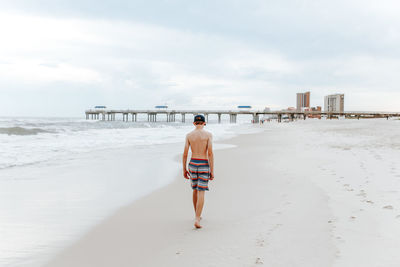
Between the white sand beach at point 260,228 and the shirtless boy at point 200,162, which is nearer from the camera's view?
the white sand beach at point 260,228

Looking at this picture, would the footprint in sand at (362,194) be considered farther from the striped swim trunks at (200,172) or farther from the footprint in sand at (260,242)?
the striped swim trunks at (200,172)

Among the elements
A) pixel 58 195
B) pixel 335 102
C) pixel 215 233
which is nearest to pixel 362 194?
pixel 215 233

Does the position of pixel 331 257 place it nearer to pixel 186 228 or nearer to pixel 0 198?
pixel 186 228

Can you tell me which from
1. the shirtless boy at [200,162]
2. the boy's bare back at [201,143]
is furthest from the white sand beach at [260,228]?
the boy's bare back at [201,143]

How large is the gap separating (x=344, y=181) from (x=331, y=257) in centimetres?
416

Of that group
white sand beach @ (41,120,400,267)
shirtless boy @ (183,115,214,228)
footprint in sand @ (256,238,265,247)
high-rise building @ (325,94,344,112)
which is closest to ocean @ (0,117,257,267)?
white sand beach @ (41,120,400,267)

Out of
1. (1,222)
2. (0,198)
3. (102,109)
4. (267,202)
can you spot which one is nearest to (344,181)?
(267,202)

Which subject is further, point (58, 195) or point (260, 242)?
point (58, 195)

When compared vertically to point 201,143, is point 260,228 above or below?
below

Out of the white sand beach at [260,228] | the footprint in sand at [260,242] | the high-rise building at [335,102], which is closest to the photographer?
the white sand beach at [260,228]

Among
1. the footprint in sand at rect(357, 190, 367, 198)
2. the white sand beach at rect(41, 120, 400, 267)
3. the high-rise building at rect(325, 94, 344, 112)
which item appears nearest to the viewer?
Result: the white sand beach at rect(41, 120, 400, 267)

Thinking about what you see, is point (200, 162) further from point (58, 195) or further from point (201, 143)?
point (58, 195)

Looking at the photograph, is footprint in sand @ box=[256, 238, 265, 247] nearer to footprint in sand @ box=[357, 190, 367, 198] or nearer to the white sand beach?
the white sand beach

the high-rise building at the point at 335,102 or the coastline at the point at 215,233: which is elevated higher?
the high-rise building at the point at 335,102
